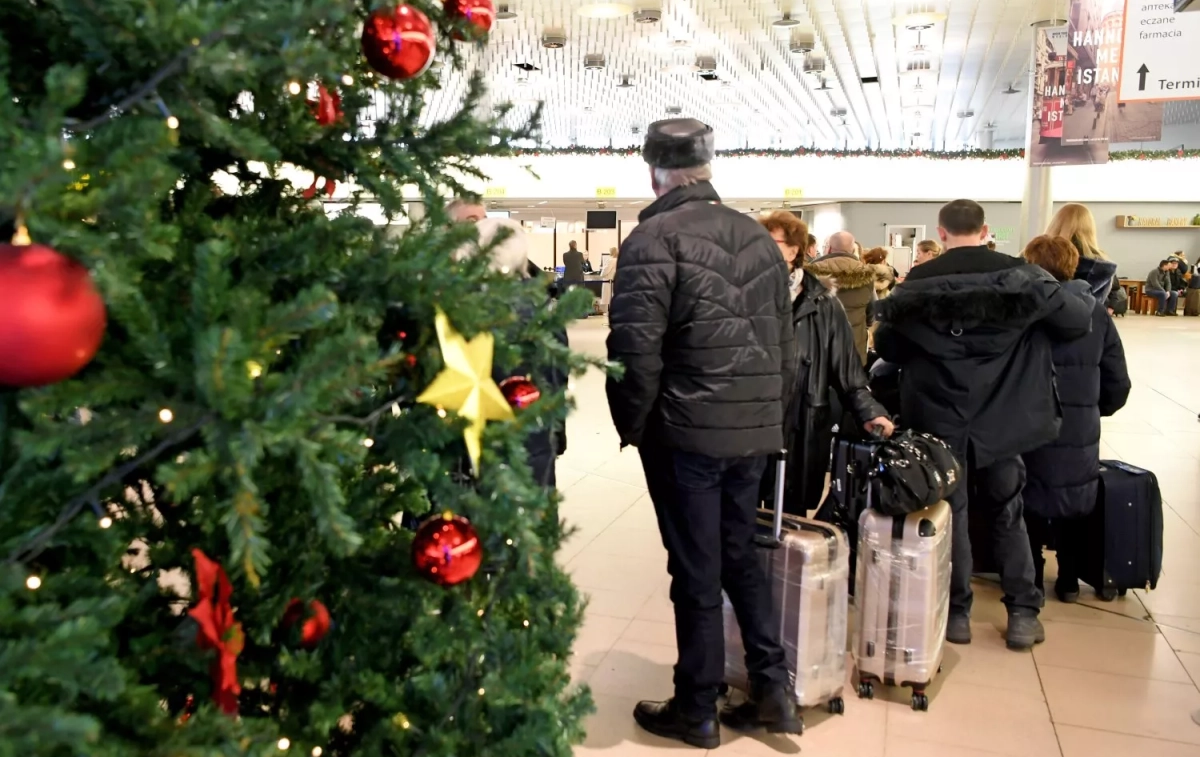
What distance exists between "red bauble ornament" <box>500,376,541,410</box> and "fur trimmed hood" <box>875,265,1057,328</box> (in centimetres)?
234

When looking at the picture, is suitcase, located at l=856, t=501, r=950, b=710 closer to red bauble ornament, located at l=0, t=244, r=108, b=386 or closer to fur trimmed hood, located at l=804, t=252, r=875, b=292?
fur trimmed hood, located at l=804, t=252, r=875, b=292

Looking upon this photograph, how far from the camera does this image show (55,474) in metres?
0.94

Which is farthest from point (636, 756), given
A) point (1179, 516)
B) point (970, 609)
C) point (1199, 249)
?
point (1199, 249)

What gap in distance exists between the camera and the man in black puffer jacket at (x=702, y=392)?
2.49 meters

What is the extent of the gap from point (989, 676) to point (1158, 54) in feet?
17.1

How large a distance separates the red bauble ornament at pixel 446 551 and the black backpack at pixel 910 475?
2.00 metres

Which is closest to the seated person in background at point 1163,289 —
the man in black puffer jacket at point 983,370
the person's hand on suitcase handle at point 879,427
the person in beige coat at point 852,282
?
the person in beige coat at point 852,282

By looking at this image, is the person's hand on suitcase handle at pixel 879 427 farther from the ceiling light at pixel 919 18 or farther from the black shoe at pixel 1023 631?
the ceiling light at pixel 919 18

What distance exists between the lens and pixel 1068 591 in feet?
12.8

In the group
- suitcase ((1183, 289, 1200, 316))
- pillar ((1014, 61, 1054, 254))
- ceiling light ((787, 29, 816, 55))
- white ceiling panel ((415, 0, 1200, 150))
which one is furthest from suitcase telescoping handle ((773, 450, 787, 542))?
suitcase ((1183, 289, 1200, 316))

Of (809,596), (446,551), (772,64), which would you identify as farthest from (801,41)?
(446,551)

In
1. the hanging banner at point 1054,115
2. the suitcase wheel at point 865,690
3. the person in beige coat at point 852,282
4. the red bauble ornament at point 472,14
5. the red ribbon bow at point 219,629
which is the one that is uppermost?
the hanging banner at point 1054,115

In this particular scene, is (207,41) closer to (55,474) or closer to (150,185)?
(150,185)

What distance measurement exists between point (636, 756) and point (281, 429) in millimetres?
2097
